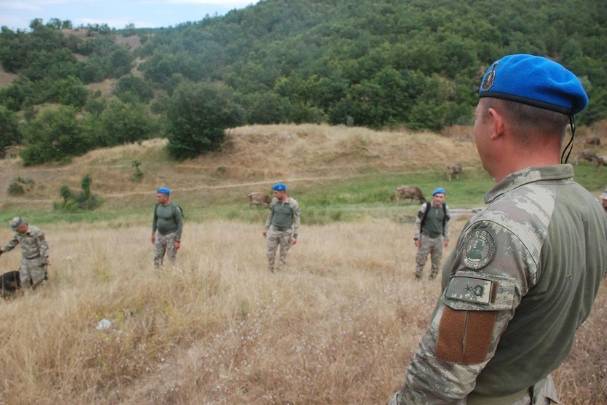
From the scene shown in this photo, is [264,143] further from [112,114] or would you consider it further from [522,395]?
[522,395]

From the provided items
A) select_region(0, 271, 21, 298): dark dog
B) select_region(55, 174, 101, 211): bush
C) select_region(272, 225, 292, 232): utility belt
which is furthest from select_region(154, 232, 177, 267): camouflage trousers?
select_region(55, 174, 101, 211): bush

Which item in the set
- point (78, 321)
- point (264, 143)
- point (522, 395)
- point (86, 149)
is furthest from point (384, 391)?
point (86, 149)

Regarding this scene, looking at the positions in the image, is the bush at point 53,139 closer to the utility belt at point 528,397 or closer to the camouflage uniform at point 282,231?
the camouflage uniform at point 282,231

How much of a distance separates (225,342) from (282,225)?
475 cm

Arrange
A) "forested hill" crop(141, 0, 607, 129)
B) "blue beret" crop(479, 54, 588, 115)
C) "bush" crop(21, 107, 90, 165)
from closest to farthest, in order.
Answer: "blue beret" crop(479, 54, 588, 115) < "bush" crop(21, 107, 90, 165) < "forested hill" crop(141, 0, 607, 129)

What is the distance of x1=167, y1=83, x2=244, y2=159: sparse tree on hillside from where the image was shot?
31141 mm

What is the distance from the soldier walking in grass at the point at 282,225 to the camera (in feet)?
28.3

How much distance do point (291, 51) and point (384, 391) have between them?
61.5 metres

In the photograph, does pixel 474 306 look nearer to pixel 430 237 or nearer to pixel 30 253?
pixel 430 237

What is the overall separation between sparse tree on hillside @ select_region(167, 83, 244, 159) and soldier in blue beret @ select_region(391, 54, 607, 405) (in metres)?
30.8

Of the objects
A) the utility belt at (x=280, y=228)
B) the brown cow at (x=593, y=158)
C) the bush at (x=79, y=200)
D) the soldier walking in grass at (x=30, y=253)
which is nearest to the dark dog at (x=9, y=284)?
the soldier walking in grass at (x=30, y=253)

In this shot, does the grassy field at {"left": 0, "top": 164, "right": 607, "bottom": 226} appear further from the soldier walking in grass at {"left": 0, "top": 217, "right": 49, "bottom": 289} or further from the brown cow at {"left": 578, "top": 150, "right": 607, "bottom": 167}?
the soldier walking in grass at {"left": 0, "top": 217, "right": 49, "bottom": 289}

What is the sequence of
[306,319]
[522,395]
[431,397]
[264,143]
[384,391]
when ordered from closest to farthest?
[431,397] → [522,395] → [384,391] → [306,319] → [264,143]

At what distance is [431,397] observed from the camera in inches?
48.1
